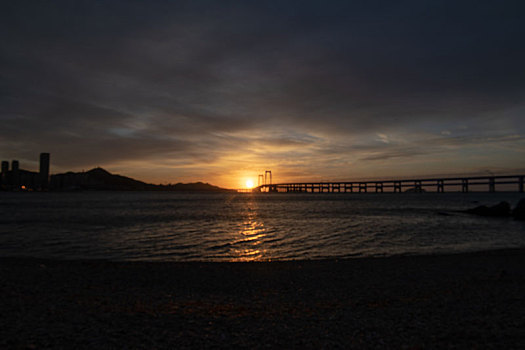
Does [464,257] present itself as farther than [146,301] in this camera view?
Yes

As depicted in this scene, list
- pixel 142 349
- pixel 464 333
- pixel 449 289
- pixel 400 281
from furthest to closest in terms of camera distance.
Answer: pixel 400 281, pixel 449 289, pixel 464 333, pixel 142 349

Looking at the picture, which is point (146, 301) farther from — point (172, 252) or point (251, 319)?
point (172, 252)

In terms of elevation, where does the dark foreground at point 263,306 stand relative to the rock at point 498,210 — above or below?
below

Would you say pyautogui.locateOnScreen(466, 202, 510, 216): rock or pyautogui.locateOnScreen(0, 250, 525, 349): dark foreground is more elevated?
pyautogui.locateOnScreen(466, 202, 510, 216): rock

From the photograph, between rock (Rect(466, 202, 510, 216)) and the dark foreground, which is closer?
the dark foreground

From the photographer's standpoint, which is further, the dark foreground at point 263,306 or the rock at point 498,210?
the rock at point 498,210

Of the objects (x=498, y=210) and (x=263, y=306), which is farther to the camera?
(x=498, y=210)

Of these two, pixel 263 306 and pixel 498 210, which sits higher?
pixel 498 210

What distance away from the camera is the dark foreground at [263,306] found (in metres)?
5.32

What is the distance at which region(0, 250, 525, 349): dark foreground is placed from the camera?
532cm

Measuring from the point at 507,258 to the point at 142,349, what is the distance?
47.2ft

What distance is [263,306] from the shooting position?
290 inches

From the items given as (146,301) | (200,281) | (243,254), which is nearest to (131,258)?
(243,254)

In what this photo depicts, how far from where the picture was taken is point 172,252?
16.5 m
